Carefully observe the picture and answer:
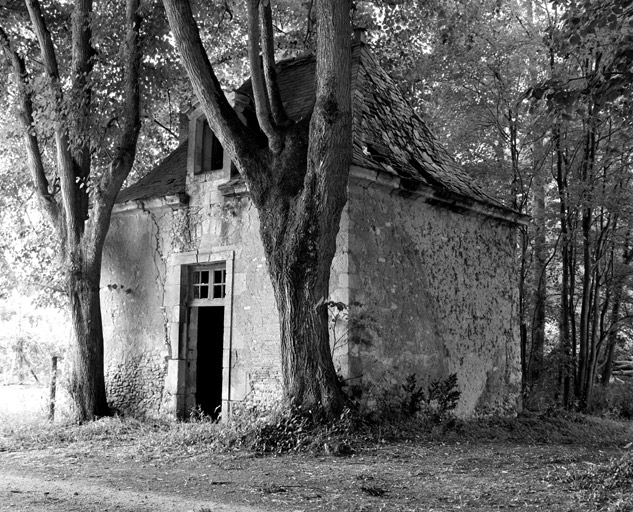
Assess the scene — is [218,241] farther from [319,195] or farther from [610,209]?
[610,209]

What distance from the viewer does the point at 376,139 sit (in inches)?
432

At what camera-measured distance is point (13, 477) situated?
721 centimetres

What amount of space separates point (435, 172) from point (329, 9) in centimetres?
415

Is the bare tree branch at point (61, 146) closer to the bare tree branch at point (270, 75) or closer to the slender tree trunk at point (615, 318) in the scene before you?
the bare tree branch at point (270, 75)

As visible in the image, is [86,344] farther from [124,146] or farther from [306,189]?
[306,189]

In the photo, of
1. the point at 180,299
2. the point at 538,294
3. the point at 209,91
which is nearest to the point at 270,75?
the point at 209,91

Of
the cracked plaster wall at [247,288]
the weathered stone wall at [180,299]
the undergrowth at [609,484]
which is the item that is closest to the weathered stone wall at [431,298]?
the weathered stone wall at [180,299]

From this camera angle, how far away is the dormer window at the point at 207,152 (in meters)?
11.8

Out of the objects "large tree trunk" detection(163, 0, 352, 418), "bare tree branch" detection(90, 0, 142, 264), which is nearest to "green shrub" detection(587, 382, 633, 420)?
"large tree trunk" detection(163, 0, 352, 418)

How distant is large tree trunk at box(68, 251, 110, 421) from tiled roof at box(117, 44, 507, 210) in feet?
5.77

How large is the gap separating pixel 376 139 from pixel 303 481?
6.03 m

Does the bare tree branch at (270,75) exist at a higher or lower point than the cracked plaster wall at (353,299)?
higher

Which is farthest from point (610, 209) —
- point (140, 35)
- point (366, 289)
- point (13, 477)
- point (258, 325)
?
point (13, 477)

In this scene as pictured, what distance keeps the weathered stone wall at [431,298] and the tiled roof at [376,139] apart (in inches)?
15.3
